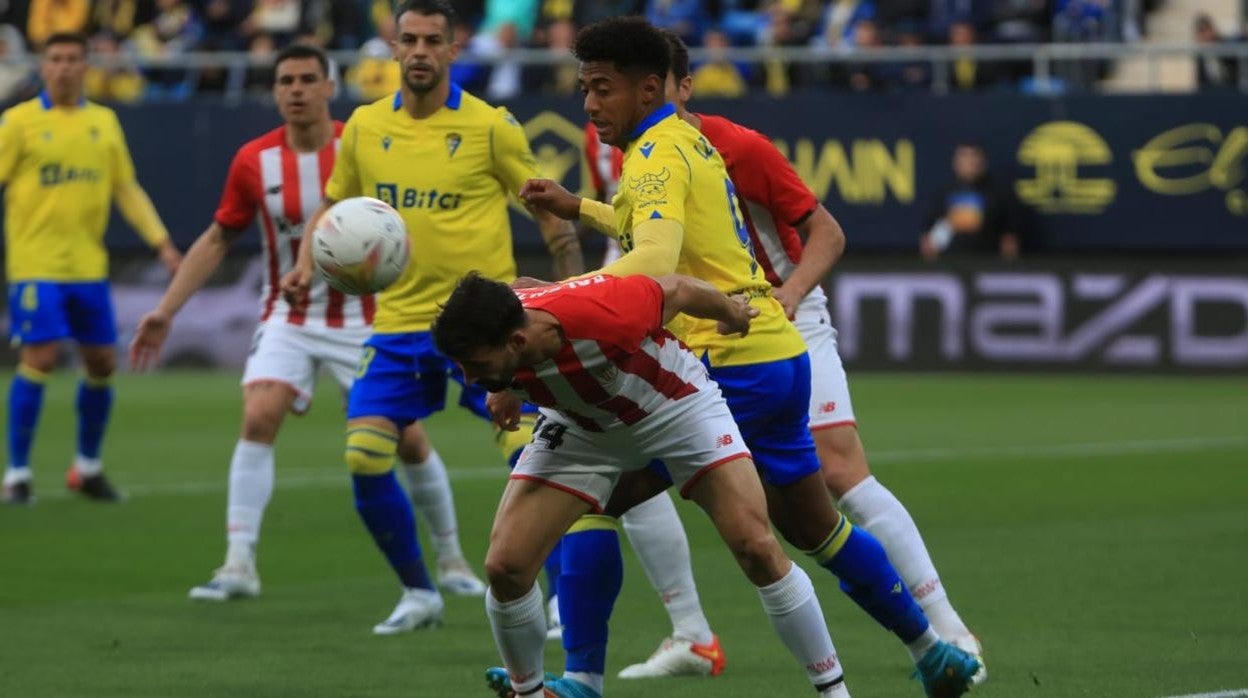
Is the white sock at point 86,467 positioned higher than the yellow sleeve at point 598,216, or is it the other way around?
A: the yellow sleeve at point 598,216

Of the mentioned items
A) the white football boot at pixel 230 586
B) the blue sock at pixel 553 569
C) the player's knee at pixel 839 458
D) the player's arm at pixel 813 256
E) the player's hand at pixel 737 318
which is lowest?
the white football boot at pixel 230 586

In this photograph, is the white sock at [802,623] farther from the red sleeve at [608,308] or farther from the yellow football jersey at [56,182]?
the yellow football jersey at [56,182]

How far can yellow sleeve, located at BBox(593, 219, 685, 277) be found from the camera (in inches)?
249

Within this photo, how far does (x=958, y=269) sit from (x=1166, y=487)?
8.55 meters

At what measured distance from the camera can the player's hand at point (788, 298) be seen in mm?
7164

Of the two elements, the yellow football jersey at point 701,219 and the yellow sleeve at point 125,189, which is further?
the yellow sleeve at point 125,189

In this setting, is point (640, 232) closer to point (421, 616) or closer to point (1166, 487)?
point (421, 616)

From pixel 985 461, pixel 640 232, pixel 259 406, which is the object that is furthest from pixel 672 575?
pixel 985 461

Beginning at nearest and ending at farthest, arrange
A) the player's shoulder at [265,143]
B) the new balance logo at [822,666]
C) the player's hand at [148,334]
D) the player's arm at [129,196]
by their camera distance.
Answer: the new balance logo at [822,666]
the player's hand at [148,334]
the player's shoulder at [265,143]
the player's arm at [129,196]

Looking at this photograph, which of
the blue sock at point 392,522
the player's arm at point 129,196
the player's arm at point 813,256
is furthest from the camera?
the player's arm at point 129,196

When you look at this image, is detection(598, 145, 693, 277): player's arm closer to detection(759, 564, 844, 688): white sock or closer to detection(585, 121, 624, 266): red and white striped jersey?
detection(759, 564, 844, 688): white sock

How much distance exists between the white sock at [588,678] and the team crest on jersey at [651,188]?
150 cm

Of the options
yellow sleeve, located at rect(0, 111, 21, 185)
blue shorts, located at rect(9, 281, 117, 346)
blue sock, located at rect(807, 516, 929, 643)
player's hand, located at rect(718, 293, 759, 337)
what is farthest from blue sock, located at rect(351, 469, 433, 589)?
yellow sleeve, located at rect(0, 111, 21, 185)

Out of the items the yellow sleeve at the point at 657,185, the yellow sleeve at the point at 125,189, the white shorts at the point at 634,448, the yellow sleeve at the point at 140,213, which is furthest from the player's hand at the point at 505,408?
the yellow sleeve at the point at 125,189
